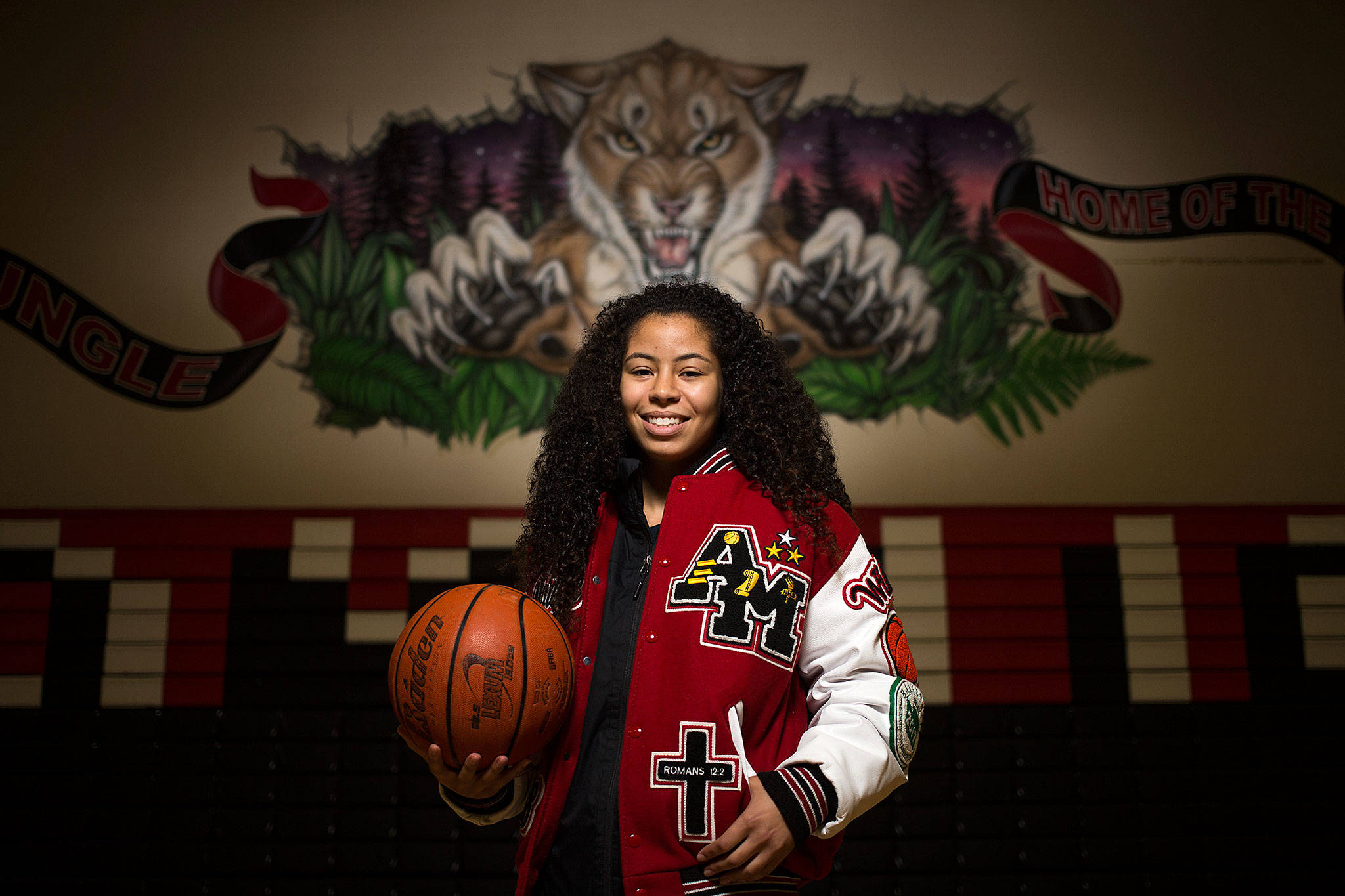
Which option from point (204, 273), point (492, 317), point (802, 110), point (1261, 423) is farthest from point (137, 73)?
point (1261, 423)

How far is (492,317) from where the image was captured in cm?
328

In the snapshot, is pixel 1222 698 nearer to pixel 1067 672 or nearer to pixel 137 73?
pixel 1067 672

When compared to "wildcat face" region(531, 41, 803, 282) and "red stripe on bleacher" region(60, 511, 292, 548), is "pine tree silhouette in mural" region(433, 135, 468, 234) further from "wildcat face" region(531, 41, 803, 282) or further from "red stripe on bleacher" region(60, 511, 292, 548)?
"red stripe on bleacher" region(60, 511, 292, 548)

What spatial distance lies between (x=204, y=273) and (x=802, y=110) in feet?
7.81

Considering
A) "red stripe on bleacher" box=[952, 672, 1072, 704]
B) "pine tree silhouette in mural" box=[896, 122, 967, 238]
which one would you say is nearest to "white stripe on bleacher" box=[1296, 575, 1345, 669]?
"red stripe on bleacher" box=[952, 672, 1072, 704]

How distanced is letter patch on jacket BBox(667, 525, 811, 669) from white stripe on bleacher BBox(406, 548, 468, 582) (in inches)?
75.6

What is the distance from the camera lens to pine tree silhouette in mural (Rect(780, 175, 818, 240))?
3.30 meters

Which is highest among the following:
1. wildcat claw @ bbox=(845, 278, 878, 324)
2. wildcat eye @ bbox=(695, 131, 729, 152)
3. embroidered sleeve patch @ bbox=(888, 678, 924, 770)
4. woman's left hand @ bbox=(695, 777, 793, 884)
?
wildcat eye @ bbox=(695, 131, 729, 152)

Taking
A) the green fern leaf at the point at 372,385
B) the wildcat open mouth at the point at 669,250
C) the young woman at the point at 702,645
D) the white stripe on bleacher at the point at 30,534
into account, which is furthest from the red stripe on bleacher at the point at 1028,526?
the white stripe on bleacher at the point at 30,534

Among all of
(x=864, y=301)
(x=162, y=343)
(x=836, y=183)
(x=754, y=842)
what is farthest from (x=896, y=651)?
(x=162, y=343)

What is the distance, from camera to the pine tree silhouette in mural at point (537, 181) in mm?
3301

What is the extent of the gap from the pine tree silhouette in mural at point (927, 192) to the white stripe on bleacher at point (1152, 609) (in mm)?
1292

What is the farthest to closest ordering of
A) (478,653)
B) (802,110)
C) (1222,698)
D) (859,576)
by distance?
(802,110) → (1222,698) → (859,576) → (478,653)

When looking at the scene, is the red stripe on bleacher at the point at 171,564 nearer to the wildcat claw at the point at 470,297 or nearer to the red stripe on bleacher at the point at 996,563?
the wildcat claw at the point at 470,297
